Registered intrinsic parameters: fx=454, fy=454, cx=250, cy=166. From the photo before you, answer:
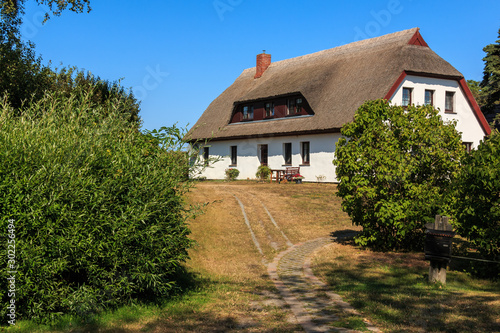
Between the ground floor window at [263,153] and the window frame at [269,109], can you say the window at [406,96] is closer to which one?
the window frame at [269,109]

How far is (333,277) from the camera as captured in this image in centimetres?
962

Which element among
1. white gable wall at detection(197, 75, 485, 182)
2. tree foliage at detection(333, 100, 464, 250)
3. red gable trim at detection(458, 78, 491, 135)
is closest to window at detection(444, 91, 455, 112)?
white gable wall at detection(197, 75, 485, 182)

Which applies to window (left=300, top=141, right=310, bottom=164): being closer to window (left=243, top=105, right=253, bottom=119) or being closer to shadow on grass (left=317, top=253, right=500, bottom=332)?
window (left=243, top=105, right=253, bottom=119)

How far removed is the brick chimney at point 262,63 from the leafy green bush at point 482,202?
3053 centimetres

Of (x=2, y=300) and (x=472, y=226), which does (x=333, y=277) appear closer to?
(x=472, y=226)

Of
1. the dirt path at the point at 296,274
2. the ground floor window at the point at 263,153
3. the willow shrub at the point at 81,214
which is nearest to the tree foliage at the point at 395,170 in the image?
the dirt path at the point at 296,274

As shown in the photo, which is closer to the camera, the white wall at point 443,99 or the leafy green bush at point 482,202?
the leafy green bush at point 482,202

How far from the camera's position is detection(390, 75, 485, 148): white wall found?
28.2 m

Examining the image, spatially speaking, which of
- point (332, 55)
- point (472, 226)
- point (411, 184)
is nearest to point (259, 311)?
point (472, 226)

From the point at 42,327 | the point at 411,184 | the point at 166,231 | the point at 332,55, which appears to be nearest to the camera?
the point at 42,327

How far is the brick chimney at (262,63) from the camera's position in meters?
38.7

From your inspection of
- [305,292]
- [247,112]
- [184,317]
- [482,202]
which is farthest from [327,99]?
[184,317]

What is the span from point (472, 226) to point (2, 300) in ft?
27.1

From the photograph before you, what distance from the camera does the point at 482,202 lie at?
8875mm
